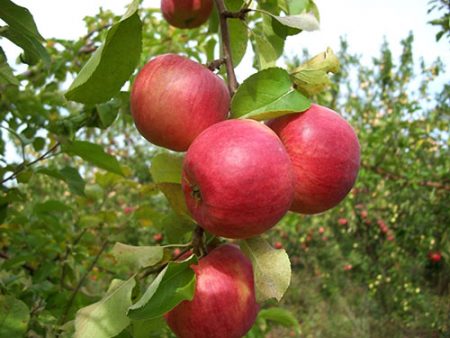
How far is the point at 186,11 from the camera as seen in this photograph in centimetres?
101

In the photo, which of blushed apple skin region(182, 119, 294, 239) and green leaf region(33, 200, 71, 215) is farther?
green leaf region(33, 200, 71, 215)

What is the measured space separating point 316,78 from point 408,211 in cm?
325

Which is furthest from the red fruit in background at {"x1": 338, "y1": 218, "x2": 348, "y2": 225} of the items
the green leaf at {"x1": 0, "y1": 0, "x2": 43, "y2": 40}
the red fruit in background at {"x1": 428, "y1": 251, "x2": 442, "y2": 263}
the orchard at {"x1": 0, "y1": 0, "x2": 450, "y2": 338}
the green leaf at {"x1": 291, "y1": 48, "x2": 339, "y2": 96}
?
the green leaf at {"x1": 0, "y1": 0, "x2": 43, "y2": 40}

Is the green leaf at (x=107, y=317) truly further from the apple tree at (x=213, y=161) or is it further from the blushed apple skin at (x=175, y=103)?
the blushed apple skin at (x=175, y=103)

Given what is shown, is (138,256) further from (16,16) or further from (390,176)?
(390,176)

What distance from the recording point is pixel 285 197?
631 millimetres

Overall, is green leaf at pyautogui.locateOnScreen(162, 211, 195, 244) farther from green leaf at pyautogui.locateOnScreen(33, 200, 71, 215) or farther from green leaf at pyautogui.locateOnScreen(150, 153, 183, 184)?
green leaf at pyautogui.locateOnScreen(33, 200, 71, 215)

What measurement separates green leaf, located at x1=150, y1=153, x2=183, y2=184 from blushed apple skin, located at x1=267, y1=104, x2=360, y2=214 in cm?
18

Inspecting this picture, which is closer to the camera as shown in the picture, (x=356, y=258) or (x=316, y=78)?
(x=316, y=78)

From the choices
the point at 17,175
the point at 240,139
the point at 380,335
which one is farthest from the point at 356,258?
the point at 240,139

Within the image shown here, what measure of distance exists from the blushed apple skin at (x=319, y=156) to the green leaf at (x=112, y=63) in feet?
0.79

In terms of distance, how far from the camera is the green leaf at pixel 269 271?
66 cm

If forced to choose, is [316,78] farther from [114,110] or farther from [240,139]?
[114,110]

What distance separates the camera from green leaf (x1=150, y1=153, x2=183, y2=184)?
79 centimetres
